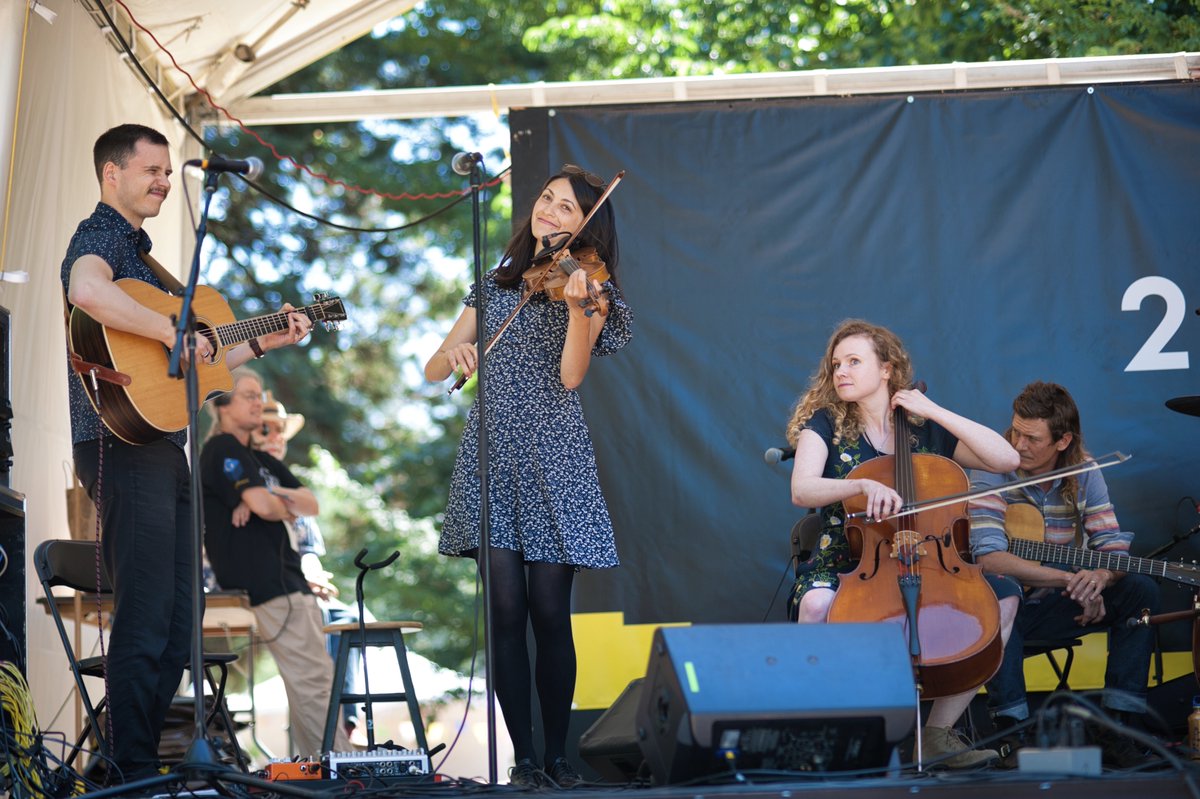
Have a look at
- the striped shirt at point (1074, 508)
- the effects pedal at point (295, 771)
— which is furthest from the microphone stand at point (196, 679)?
the striped shirt at point (1074, 508)

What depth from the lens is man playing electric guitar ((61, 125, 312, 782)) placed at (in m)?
3.53

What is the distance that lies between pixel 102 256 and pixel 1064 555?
2.98 meters

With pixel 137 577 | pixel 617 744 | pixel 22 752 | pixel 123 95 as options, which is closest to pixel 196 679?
pixel 22 752

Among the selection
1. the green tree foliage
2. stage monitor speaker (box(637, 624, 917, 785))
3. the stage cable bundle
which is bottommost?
the stage cable bundle

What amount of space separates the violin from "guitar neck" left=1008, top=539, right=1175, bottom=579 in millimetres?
1647

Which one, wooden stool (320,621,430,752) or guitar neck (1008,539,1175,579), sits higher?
guitar neck (1008,539,1175,579)

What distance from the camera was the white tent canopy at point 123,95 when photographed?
14.1 feet

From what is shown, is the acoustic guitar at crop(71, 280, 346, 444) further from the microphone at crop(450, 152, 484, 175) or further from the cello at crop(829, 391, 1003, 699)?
the cello at crop(829, 391, 1003, 699)

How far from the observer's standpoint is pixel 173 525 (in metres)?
3.67

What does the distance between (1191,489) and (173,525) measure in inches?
140

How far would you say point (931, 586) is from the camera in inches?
140

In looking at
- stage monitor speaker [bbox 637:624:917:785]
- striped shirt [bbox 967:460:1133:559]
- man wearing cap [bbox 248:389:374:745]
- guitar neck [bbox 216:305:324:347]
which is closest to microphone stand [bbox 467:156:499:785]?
stage monitor speaker [bbox 637:624:917:785]

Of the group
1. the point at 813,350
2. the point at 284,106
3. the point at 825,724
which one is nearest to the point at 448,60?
the point at 284,106

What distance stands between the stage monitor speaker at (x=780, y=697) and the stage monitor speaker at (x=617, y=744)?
1043 millimetres
